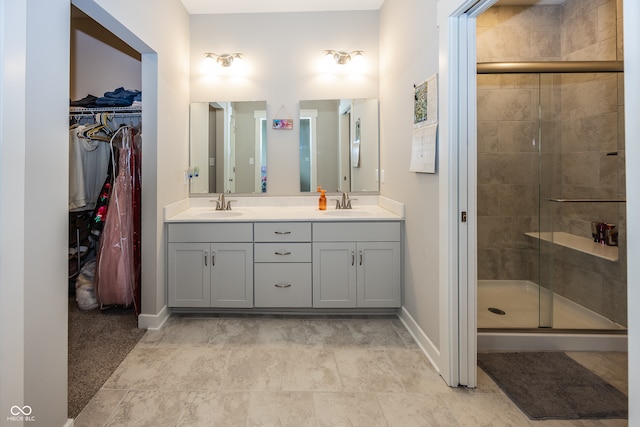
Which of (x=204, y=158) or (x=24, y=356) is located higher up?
(x=204, y=158)

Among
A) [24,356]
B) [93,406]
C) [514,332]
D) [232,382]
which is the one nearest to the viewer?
[24,356]

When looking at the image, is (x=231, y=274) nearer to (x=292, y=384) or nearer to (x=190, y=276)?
(x=190, y=276)

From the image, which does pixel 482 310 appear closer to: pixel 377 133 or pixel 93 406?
pixel 377 133

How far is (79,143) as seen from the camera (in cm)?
280

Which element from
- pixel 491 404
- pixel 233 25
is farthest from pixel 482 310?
pixel 233 25

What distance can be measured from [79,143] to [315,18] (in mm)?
2313

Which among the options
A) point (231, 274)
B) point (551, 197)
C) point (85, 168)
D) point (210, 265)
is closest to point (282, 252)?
point (231, 274)

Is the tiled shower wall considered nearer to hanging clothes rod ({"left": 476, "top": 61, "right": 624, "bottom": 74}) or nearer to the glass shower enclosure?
the glass shower enclosure

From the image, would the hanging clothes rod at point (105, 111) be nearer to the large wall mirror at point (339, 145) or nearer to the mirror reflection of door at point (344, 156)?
the large wall mirror at point (339, 145)

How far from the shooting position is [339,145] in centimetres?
310

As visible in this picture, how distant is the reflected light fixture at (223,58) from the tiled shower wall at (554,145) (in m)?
2.15

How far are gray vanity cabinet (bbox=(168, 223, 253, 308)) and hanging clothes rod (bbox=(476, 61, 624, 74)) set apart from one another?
82.8 inches

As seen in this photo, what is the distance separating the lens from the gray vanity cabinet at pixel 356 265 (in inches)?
100

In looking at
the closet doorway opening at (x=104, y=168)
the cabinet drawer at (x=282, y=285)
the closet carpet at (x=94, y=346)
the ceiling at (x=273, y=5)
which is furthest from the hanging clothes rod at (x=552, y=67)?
the closet carpet at (x=94, y=346)
